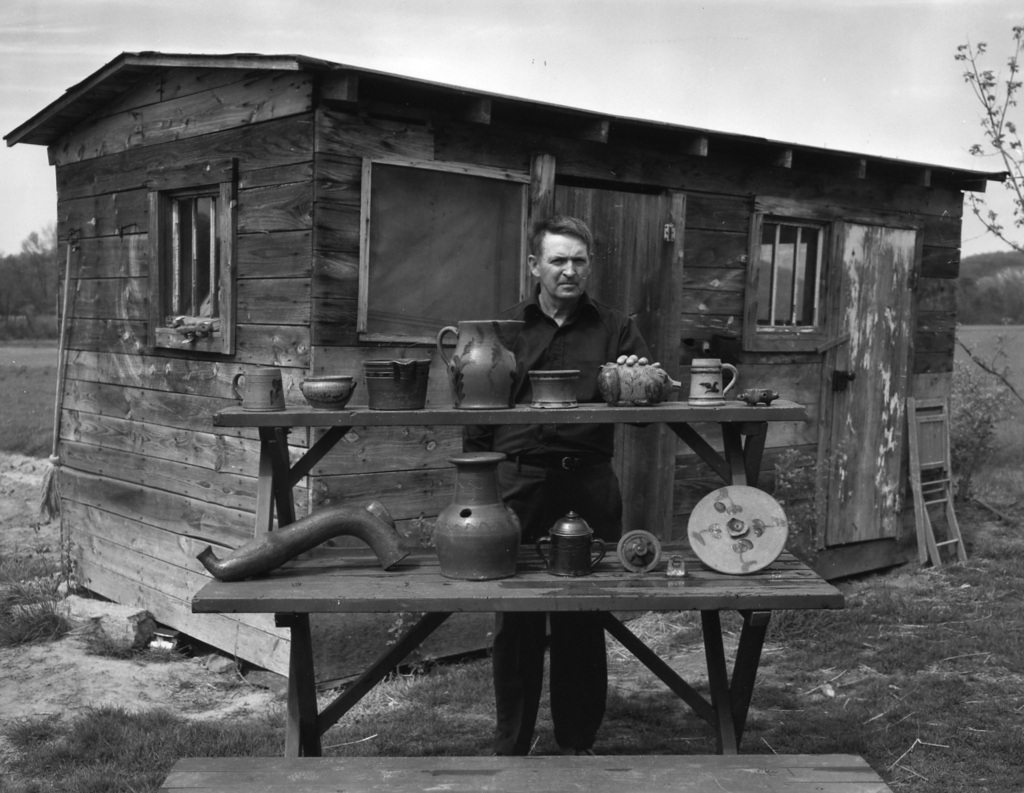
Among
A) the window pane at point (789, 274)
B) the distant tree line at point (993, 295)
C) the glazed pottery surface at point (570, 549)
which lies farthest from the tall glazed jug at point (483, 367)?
the distant tree line at point (993, 295)

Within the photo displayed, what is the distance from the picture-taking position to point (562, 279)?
387cm

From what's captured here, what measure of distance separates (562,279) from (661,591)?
1250mm

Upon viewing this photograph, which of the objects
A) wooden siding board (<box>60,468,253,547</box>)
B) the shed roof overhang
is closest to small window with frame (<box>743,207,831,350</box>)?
the shed roof overhang

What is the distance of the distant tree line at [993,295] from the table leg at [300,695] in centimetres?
3426

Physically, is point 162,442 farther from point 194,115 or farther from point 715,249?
point 715,249

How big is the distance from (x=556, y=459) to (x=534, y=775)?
136 cm

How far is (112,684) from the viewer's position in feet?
18.6

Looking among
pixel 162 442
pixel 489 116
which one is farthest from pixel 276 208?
pixel 162 442

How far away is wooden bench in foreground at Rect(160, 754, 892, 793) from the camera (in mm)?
2830

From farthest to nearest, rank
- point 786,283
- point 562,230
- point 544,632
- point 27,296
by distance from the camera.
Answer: point 27,296 → point 786,283 → point 544,632 → point 562,230

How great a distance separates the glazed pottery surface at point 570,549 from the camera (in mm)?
3455

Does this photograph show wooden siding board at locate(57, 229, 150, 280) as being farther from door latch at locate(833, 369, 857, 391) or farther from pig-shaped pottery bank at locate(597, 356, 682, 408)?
door latch at locate(833, 369, 857, 391)

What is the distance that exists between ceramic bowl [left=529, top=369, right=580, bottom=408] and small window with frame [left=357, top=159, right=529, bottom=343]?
2019 mm

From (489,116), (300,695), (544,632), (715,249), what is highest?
(489,116)
